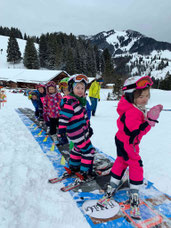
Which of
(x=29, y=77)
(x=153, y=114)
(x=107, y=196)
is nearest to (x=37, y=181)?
(x=107, y=196)

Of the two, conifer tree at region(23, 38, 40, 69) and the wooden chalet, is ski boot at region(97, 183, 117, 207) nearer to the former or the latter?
the wooden chalet

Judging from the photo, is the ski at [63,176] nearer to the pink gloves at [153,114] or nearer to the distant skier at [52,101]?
the pink gloves at [153,114]

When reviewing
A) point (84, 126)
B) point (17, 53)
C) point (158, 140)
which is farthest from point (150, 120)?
point (17, 53)

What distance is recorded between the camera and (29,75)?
3950 cm

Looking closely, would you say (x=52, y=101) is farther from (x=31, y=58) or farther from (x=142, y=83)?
(x=31, y=58)

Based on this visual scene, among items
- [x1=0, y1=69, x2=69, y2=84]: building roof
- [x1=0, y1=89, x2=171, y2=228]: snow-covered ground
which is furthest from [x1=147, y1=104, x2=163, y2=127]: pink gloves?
[x1=0, y1=69, x2=69, y2=84]: building roof

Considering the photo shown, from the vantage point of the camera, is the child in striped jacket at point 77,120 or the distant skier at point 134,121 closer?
the distant skier at point 134,121

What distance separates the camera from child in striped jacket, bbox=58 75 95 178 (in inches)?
103

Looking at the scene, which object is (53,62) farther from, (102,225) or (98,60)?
(102,225)

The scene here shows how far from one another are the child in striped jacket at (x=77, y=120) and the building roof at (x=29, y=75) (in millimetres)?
33846

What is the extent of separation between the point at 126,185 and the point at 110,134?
292 centimetres

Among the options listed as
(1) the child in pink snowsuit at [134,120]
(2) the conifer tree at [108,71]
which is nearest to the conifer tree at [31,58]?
(2) the conifer tree at [108,71]

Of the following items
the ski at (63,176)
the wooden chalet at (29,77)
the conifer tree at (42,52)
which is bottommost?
the ski at (63,176)

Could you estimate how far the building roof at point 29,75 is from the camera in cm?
3650
